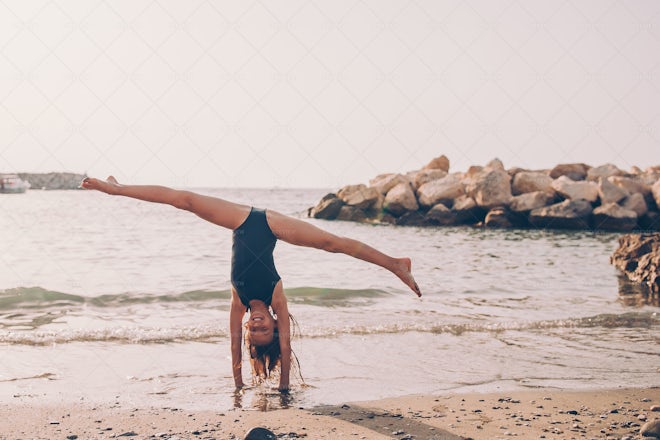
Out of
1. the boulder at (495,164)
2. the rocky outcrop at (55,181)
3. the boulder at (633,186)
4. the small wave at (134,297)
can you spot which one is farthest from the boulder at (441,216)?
the rocky outcrop at (55,181)

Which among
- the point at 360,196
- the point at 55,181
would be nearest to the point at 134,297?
the point at 360,196

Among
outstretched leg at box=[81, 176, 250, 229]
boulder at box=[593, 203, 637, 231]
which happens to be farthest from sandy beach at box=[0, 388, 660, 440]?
boulder at box=[593, 203, 637, 231]

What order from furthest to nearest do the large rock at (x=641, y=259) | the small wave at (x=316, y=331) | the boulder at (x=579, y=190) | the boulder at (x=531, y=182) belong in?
the boulder at (x=531, y=182) < the boulder at (x=579, y=190) < the large rock at (x=641, y=259) < the small wave at (x=316, y=331)

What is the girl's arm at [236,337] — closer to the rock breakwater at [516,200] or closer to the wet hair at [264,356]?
the wet hair at [264,356]

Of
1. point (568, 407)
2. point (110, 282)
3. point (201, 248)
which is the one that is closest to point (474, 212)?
point (201, 248)

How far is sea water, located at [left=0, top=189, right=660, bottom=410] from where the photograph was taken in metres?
6.28

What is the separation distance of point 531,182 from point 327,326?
22.7 m

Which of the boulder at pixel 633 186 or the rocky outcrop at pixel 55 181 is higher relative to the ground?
the rocky outcrop at pixel 55 181

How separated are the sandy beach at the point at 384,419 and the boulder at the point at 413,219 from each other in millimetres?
26207

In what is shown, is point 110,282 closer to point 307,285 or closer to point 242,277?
point 307,285

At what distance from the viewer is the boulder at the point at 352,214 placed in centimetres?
3484

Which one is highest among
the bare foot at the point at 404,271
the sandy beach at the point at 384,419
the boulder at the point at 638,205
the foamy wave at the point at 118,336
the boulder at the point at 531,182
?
the boulder at the point at 531,182

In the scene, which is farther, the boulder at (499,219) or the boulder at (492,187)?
the boulder at (492,187)

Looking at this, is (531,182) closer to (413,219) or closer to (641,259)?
(413,219)
